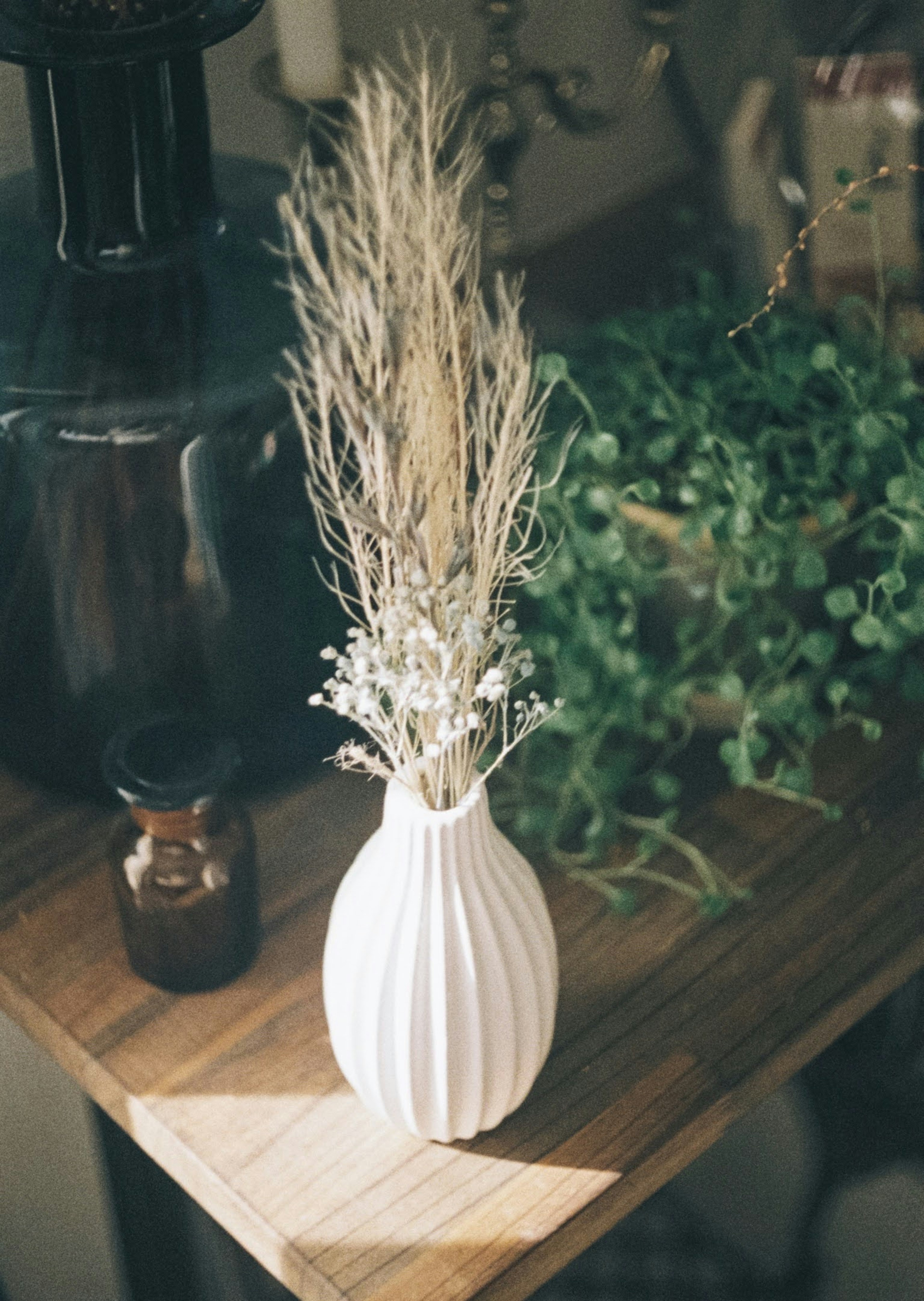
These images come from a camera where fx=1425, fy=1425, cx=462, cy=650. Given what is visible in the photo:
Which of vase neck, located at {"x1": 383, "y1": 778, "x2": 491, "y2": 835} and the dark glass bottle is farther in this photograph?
the dark glass bottle

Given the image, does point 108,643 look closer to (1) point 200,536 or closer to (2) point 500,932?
(1) point 200,536

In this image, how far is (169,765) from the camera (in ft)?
2.13

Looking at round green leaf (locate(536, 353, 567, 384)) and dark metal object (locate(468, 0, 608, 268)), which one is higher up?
dark metal object (locate(468, 0, 608, 268))

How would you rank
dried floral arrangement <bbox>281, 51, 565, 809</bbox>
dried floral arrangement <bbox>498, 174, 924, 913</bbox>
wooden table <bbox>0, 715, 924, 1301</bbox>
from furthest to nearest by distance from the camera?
dried floral arrangement <bbox>498, 174, 924, 913</bbox>
wooden table <bbox>0, 715, 924, 1301</bbox>
dried floral arrangement <bbox>281, 51, 565, 809</bbox>

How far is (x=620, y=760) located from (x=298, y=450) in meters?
0.24

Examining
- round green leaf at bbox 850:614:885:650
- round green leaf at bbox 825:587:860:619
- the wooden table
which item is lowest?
the wooden table

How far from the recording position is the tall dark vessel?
62cm

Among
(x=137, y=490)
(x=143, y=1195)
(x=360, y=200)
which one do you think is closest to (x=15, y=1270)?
(x=143, y=1195)

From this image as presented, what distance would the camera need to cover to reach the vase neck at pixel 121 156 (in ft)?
2.01

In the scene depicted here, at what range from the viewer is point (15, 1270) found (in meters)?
0.92

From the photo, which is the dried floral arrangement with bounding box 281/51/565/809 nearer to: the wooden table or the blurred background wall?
the wooden table

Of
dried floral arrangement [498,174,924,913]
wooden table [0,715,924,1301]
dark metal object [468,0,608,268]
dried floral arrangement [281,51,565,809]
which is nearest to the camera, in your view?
dried floral arrangement [281,51,565,809]

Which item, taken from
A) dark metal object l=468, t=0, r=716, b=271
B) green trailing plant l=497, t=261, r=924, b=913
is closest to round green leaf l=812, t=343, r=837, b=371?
green trailing plant l=497, t=261, r=924, b=913

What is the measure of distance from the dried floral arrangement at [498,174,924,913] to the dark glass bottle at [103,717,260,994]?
155mm
